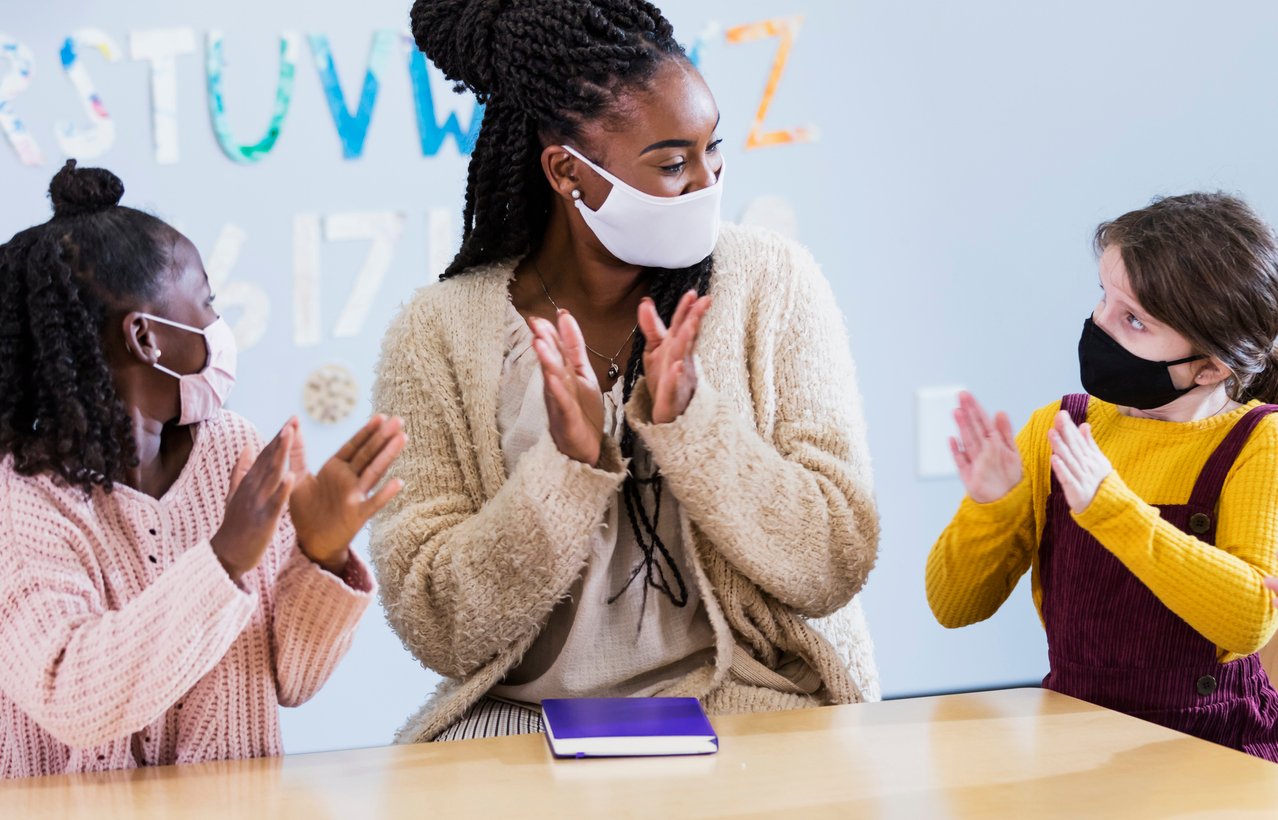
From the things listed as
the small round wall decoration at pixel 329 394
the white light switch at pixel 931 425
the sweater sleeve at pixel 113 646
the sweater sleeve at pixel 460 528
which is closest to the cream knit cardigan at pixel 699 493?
the sweater sleeve at pixel 460 528

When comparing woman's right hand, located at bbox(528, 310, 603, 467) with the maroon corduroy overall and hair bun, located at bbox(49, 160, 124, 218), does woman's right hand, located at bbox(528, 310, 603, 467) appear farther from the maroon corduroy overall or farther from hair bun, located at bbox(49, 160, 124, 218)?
the maroon corduroy overall

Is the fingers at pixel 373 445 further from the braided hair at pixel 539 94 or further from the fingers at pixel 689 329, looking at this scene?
the braided hair at pixel 539 94

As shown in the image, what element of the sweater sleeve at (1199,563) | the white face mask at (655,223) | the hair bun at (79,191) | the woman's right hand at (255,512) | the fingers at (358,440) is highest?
the hair bun at (79,191)

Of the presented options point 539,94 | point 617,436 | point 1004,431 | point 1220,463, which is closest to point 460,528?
point 617,436

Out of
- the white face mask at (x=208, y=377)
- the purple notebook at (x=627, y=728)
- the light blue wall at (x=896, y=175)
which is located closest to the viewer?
the purple notebook at (x=627, y=728)

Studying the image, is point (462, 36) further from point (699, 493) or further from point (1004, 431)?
point (1004, 431)

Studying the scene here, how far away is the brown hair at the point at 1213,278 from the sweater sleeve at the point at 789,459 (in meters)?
0.43

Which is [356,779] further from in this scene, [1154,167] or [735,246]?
Result: [1154,167]

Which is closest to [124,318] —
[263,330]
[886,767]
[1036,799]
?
[886,767]

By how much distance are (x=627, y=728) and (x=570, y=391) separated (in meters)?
0.42

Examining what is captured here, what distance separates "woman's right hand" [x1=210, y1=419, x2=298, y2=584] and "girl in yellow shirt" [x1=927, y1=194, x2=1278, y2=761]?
850mm

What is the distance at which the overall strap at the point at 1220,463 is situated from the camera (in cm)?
169

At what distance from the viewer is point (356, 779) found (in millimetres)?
1378

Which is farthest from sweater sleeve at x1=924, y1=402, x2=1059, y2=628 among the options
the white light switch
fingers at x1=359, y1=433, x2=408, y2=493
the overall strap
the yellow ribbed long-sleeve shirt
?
the white light switch
